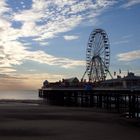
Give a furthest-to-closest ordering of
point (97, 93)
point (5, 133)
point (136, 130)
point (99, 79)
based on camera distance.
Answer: point (99, 79)
point (97, 93)
point (136, 130)
point (5, 133)

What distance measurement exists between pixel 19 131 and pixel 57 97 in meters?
68.8

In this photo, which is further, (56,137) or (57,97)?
(57,97)

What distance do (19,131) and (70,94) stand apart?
67733 millimetres

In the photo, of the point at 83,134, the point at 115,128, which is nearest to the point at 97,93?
the point at 115,128

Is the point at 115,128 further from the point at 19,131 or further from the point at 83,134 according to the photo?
the point at 19,131

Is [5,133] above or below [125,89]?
below

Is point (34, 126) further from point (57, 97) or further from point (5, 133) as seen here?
point (57, 97)

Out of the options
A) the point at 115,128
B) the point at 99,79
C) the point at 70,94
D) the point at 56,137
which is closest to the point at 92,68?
the point at 99,79

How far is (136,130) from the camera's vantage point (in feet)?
118

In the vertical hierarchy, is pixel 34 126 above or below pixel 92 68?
below

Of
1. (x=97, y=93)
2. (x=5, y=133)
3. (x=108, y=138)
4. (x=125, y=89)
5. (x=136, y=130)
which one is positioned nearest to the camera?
(x=108, y=138)

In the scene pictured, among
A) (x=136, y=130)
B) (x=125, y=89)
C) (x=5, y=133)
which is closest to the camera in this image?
(x=5, y=133)

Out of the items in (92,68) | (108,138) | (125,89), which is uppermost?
(92,68)

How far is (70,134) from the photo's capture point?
31.9 metres
